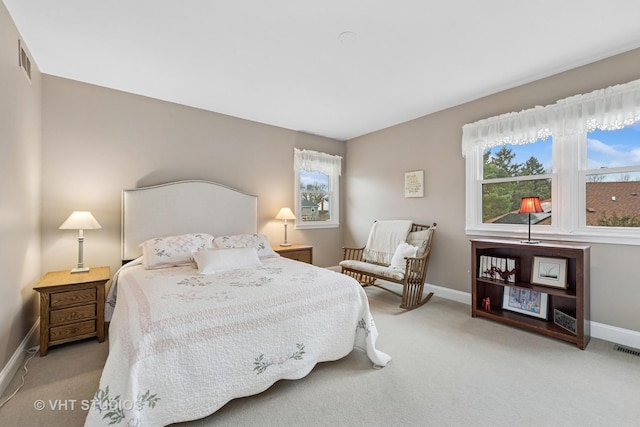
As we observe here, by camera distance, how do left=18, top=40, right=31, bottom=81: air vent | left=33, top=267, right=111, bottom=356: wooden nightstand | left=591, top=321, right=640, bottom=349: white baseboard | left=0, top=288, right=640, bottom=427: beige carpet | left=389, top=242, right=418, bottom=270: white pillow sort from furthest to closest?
left=389, top=242, right=418, bottom=270: white pillow
left=591, top=321, right=640, bottom=349: white baseboard
left=33, top=267, right=111, bottom=356: wooden nightstand
left=18, top=40, right=31, bottom=81: air vent
left=0, top=288, right=640, bottom=427: beige carpet

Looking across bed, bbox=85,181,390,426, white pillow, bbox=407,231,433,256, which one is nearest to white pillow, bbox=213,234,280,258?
bed, bbox=85,181,390,426

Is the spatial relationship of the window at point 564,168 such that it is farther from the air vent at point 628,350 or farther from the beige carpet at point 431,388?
the beige carpet at point 431,388

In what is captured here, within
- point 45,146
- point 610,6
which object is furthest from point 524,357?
point 45,146

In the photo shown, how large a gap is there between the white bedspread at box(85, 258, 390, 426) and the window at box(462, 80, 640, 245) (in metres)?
2.22

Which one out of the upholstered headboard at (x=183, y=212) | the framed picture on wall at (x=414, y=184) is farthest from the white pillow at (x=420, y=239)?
the upholstered headboard at (x=183, y=212)

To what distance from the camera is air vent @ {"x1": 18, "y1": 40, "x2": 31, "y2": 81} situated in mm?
2209

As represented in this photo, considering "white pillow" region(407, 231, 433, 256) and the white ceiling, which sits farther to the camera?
"white pillow" region(407, 231, 433, 256)

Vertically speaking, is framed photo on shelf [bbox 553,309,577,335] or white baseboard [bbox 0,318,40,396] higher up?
framed photo on shelf [bbox 553,309,577,335]

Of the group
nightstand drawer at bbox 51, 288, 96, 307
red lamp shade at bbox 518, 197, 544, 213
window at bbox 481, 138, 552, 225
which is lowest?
nightstand drawer at bbox 51, 288, 96, 307

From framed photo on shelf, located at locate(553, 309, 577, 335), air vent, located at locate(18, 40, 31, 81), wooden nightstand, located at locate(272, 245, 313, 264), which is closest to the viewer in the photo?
air vent, located at locate(18, 40, 31, 81)

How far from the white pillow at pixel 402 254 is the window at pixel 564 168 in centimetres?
77

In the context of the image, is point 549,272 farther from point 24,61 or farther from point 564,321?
point 24,61

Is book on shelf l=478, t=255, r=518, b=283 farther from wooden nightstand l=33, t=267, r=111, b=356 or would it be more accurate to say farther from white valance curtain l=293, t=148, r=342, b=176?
wooden nightstand l=33, t=267, r=111, b=356

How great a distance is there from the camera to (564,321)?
2.63 meters
